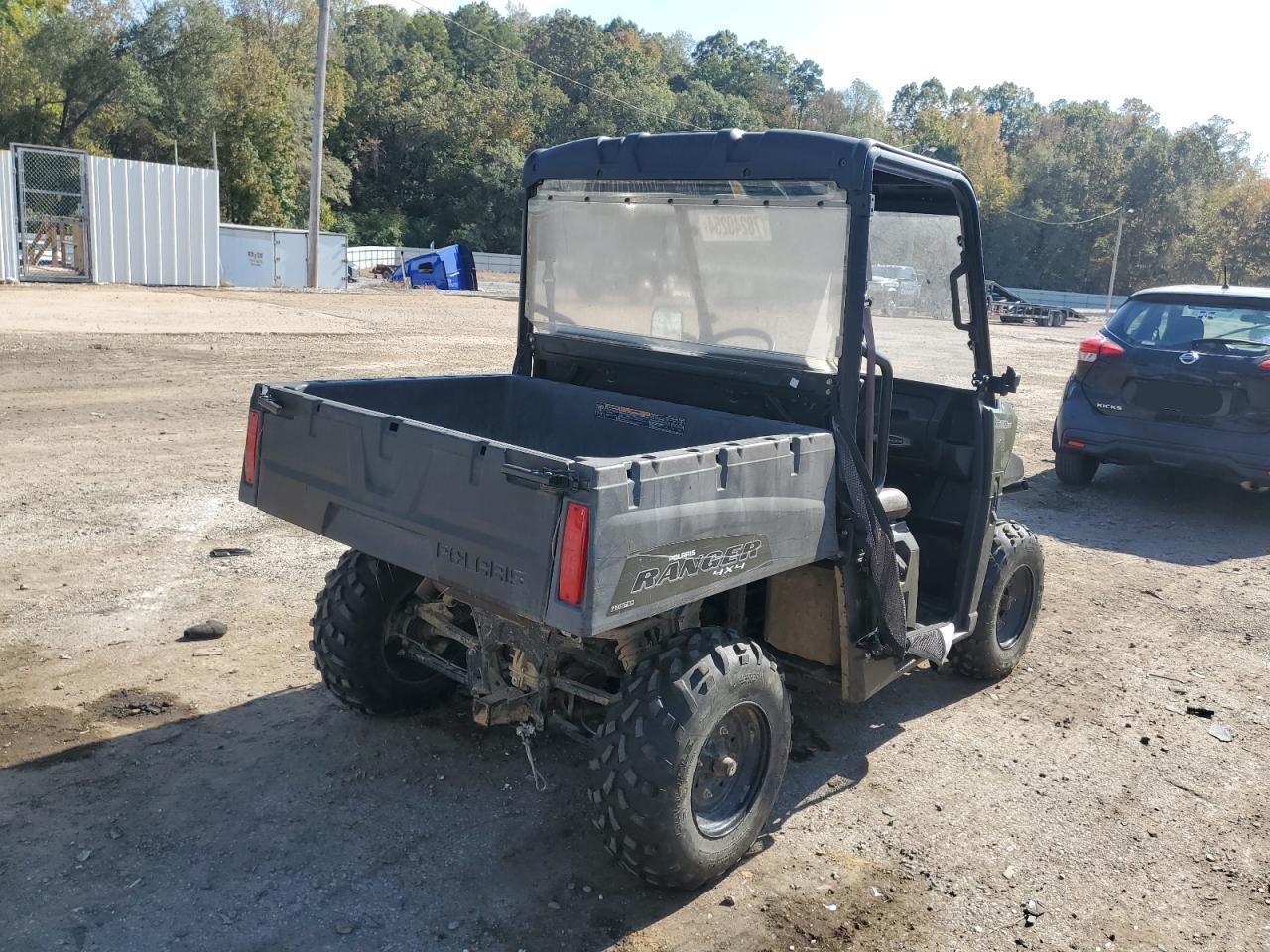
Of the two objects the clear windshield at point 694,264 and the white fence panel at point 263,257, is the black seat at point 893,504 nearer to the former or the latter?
the clear windshield at point 694,264

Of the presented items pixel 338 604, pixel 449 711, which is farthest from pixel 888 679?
pixel 338 604

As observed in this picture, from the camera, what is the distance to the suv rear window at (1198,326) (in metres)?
8.20

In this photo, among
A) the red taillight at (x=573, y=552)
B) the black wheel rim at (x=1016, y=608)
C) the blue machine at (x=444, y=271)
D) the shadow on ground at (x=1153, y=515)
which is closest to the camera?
the red taillight at (x=573, y=552)

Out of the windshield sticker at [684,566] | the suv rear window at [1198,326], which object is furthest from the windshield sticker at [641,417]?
the suv rear window at [1198,326]

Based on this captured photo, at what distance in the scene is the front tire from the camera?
3.16 m

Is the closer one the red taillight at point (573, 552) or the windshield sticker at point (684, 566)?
the red taillight at point (573, 552)

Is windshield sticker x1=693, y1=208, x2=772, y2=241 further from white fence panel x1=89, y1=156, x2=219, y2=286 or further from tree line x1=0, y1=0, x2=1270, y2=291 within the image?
tree line x1=0, y1=0, x2=1270, y2=291

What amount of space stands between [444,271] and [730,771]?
109 ft

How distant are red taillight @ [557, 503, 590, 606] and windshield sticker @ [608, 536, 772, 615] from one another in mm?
119

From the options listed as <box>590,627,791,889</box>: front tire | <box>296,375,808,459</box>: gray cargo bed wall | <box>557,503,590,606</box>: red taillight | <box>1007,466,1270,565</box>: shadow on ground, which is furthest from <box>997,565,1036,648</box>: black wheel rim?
<box>557,503,590,606</box>: red taillight

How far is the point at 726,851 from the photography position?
11.3 ft

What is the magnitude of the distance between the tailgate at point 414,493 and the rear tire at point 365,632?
487 mm

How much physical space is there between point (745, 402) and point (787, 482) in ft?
2.50

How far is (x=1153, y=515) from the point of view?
8.88 m
